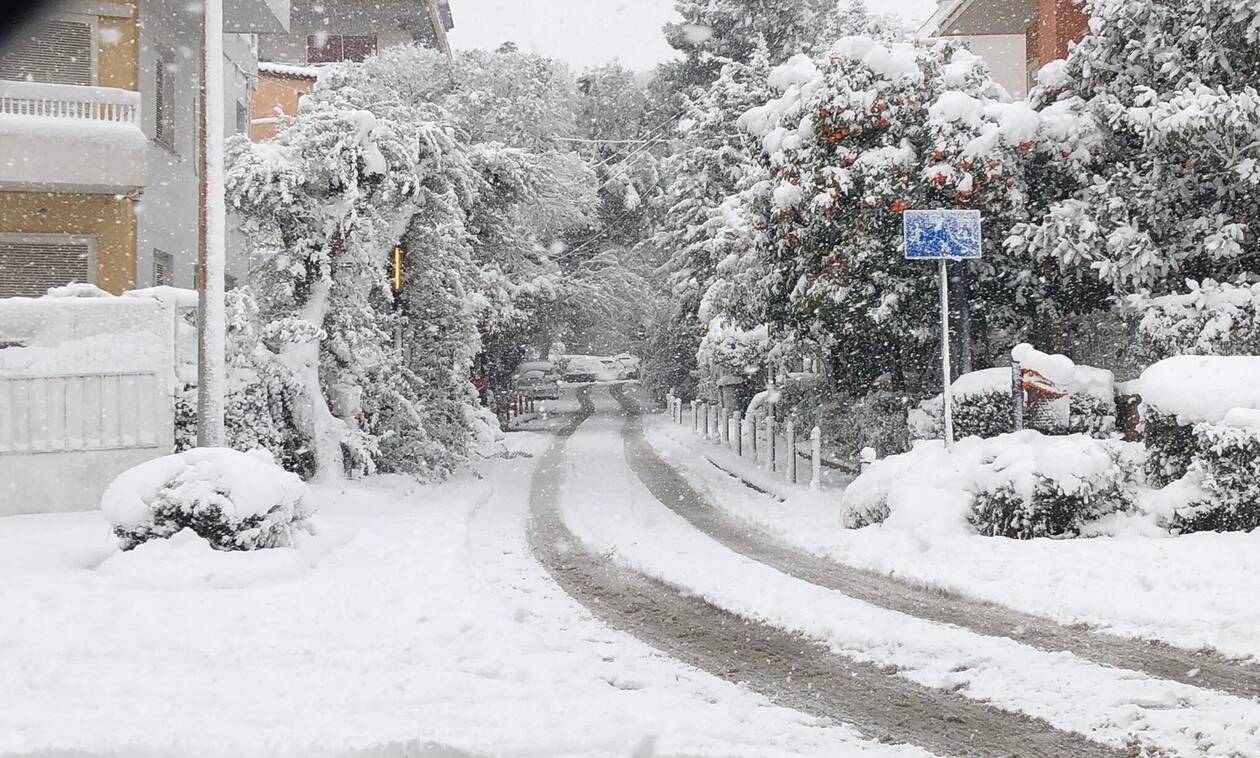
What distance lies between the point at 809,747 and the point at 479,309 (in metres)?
18.6

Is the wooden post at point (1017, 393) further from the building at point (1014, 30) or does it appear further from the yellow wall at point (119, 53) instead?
the yellow wall at point (119, 53)

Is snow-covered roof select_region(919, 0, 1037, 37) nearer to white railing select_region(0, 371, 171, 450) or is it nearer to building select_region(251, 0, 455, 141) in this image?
white railing select_region(0, 371, 171, 450)

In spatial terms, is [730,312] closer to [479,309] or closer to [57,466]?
[479,309]

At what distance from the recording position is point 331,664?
629 centimetres

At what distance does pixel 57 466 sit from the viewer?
12.3 meters

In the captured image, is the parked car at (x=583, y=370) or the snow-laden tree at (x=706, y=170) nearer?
the snow-laden tree at (x=706, y=170)

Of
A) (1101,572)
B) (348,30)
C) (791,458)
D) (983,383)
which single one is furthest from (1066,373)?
(348,30)

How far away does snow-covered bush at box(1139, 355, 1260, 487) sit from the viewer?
10273 mm

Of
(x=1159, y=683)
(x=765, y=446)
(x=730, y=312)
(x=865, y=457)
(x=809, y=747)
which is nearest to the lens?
(x=809, y=747)

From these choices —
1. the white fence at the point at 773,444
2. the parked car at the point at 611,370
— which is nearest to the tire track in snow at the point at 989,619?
the white fence at the point at 773,444

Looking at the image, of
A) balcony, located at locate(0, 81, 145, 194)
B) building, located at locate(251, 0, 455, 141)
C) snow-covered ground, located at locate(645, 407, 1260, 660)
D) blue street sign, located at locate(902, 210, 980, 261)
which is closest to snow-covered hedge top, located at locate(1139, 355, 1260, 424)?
snow-covered ground, located at locate(645, 407, 1260, 660)

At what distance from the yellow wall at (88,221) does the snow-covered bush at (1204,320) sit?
14949 millimetres

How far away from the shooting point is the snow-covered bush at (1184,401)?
10273mm

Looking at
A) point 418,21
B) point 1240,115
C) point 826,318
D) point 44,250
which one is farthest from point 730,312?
point 418,21
